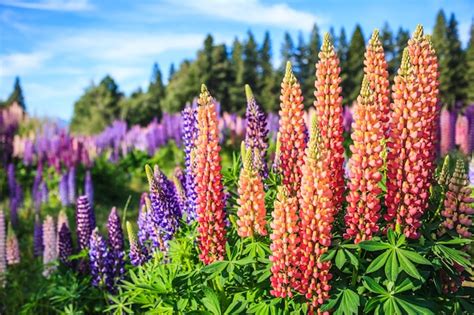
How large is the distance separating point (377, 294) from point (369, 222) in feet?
1.48

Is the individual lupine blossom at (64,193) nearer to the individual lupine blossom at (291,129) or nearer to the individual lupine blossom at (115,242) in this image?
the individual lupine blossom at (115,242)

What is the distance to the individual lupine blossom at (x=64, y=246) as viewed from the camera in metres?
5.52

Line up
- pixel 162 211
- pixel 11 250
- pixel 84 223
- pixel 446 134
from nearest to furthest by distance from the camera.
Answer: pixel 162 211
pixel 84 223
pixel 11 250
pixel 446 134

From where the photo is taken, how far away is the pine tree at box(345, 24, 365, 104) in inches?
1715

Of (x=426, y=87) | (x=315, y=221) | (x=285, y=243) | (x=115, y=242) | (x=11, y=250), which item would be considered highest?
(x=426, y=87)

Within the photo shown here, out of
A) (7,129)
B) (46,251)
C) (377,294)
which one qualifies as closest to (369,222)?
(377,294)

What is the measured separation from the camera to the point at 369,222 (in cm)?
290

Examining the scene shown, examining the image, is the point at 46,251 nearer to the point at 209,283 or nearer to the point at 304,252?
the point at 209,283

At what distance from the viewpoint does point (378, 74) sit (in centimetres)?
313

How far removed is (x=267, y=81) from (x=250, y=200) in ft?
136

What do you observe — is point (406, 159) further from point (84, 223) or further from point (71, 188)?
point (71, 188)

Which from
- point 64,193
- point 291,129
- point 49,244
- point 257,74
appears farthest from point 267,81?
point 291,129

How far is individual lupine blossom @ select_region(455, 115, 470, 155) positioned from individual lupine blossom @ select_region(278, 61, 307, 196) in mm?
9753

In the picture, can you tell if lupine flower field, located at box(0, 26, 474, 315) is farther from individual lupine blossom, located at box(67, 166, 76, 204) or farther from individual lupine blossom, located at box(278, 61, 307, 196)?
individual lupine blossom, located at box(67, 166, 76, 204)
